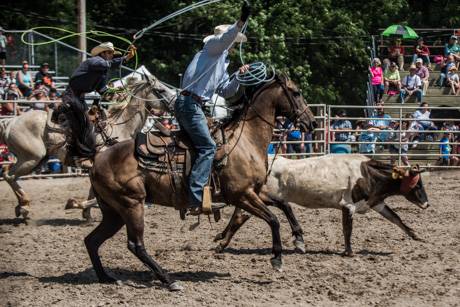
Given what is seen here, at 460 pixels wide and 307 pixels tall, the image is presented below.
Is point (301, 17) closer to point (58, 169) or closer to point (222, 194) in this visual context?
point (58, 169)

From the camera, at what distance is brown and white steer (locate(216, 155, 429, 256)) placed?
403 inches

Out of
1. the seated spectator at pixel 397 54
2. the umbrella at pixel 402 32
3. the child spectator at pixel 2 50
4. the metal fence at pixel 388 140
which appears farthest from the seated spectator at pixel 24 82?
the umbrella at pixel 402 32

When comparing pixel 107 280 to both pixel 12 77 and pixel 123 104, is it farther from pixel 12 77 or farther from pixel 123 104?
pixel 12 77

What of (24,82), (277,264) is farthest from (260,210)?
(24,82)

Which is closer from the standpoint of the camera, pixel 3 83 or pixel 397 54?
pixel 3 83

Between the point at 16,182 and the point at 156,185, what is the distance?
483cm

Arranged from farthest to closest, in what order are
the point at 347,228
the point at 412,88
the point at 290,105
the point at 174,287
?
the point at 412,88 → the point at 347,228 → the point at 290,105 → the point at 174,287

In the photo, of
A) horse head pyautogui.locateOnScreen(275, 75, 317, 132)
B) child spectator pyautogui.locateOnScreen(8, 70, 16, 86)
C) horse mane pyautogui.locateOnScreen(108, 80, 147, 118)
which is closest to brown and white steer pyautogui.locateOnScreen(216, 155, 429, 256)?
horse head pyautogui.locateOnScreen(275, 75, 317, 132)

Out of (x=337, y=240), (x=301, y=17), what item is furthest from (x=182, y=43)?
(x=337, y=240)

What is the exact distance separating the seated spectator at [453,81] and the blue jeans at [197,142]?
15867 mm

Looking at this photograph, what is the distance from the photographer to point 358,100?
29.6m

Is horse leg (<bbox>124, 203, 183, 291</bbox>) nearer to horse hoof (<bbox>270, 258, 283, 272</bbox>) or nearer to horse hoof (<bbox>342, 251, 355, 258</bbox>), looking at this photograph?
horse hoof (<bbox>270, 258, 283, 272</bbox>)

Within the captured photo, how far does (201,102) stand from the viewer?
336 inches

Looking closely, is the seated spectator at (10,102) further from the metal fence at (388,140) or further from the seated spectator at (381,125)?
the seated spectator at (381,125)
